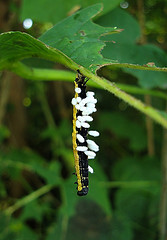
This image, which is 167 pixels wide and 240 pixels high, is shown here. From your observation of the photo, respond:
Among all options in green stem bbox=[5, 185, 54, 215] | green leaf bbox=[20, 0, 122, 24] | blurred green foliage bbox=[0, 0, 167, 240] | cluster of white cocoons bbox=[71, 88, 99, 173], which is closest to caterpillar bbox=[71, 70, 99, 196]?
cluster of white cocoons bbox=[71, 88, 99, 173]

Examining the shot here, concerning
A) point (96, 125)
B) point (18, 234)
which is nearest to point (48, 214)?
point (18, 234)

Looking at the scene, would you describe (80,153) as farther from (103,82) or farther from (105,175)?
(105,175)

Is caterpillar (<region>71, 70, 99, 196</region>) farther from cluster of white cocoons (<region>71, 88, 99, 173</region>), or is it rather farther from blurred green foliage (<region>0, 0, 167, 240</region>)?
blurred green foliage (<region>0, 0, 167, 240</region>)

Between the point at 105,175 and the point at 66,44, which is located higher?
the point at 105,175

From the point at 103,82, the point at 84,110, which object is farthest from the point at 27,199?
the point at 103,82

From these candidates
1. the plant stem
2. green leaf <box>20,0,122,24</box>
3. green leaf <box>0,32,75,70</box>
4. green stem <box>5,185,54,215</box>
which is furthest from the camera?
green stem <box>5,185,54,215</box>

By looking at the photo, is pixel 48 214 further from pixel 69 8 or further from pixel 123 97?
pixel 123 97
